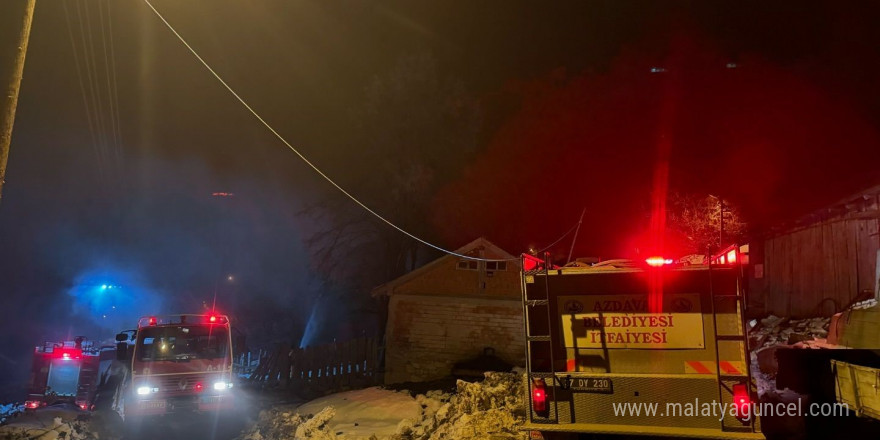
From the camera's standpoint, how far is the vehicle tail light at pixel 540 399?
18.4ft

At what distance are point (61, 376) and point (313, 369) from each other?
25.1 feet

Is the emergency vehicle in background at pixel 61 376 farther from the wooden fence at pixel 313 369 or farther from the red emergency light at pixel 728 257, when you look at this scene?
the red emergency light at pixel 728 257

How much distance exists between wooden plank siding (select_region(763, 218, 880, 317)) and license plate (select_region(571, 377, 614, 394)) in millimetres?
10773

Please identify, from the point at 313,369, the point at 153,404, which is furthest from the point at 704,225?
the point at 153,404

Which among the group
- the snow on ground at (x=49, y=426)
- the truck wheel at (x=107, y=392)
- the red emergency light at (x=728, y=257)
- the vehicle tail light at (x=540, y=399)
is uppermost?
the red emergency light at (x=728, y=257)

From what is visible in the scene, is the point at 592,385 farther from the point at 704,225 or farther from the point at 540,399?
the point at 704,225

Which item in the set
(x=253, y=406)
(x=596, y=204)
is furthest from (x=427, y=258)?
(x=253, y=406)

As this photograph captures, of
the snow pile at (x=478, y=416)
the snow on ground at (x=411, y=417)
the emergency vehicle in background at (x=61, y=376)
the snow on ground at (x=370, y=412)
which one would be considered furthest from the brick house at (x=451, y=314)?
the emergency vehicle in background at (x=61, y=376)

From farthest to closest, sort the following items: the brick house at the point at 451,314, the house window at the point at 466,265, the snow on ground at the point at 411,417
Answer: the house window at the point at 466,265
the brick house at the point at 451,314
the snow on ground at the point at 411,417

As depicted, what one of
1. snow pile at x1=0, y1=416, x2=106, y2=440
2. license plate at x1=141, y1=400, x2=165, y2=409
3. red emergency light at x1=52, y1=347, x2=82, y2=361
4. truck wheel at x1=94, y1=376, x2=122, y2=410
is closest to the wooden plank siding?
license plate at x1=141, y1=400, x2=165, y2=409

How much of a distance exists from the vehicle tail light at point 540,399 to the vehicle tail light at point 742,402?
71.6 inches

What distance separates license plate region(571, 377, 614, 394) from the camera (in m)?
5.51

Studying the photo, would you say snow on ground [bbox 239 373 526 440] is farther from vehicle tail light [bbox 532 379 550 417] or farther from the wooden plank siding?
the wooden plank siding

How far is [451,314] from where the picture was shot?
2092 cm
